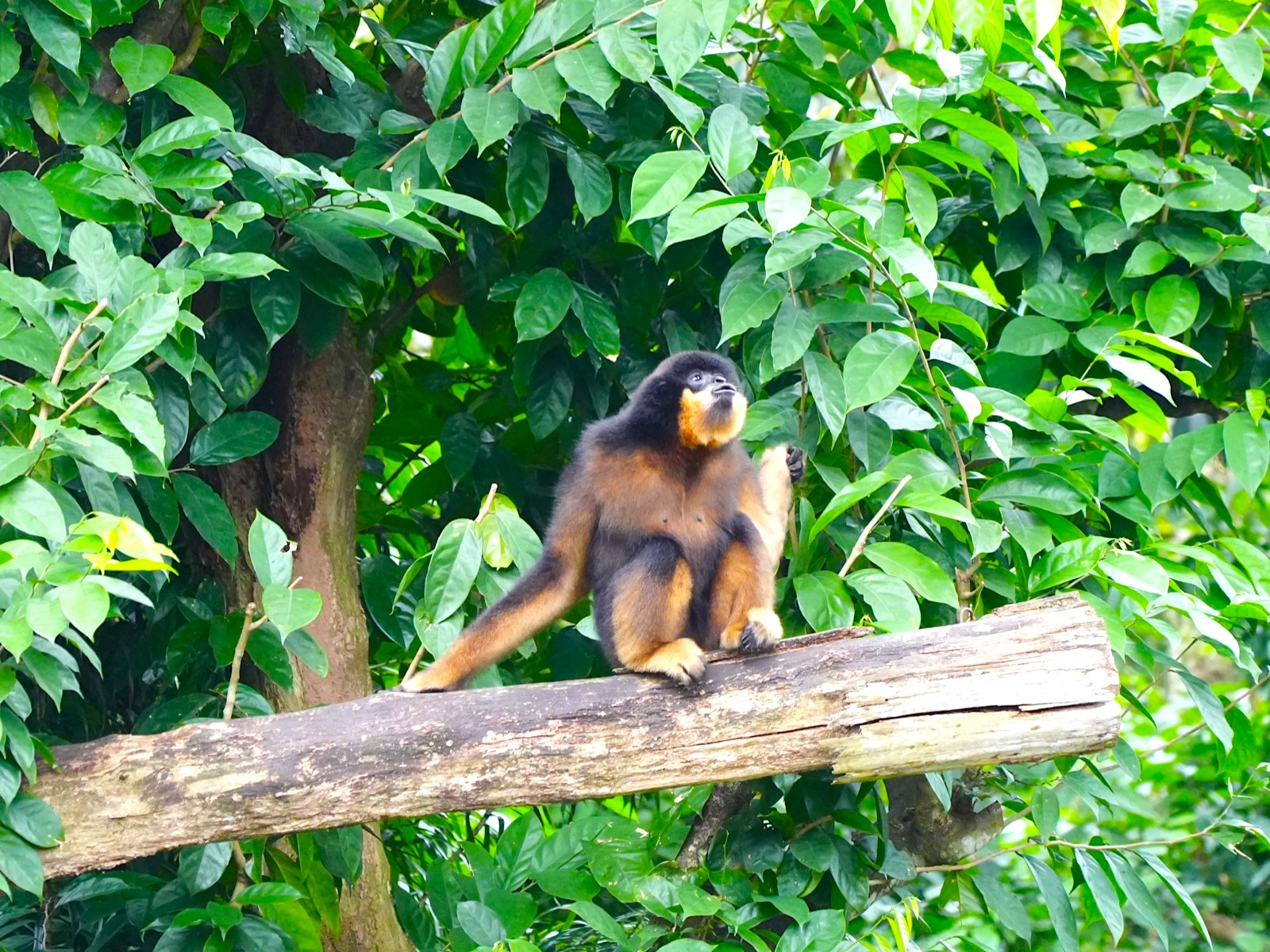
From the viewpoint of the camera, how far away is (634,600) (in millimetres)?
3760

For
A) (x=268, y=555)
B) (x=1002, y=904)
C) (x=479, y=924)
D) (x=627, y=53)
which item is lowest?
(x=1002, y=904)

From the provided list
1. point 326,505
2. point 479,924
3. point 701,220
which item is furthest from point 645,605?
point 326,505

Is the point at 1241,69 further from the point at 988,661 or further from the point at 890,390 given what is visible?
the point at 988,661

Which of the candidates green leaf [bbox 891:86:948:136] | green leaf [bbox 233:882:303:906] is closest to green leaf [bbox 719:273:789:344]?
green leaf [bbox 891:86:948:136]

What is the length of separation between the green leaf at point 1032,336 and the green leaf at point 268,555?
262 cm

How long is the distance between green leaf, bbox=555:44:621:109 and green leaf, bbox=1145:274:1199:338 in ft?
6.96

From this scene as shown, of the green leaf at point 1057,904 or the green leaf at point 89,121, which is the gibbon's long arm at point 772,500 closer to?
the green leaf at point 1057,904

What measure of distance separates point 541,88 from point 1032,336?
1.96 m

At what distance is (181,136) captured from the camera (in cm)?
348

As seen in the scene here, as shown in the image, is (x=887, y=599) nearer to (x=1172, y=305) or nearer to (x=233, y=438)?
(x=1172, y=305)

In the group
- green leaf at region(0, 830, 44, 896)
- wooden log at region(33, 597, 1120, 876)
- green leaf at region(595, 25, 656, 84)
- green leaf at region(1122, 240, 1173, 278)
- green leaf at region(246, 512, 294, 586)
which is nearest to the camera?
green leaf at region(0, 830, 44, 896)

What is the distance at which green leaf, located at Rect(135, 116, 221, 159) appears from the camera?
3467 millimetres

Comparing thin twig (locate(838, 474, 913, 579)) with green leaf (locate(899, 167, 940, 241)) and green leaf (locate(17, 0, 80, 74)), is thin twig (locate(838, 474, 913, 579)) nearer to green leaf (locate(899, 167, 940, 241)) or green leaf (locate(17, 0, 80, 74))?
green leaf (locate(899, 167, 940, 241))

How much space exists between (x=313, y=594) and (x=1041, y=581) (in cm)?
212
